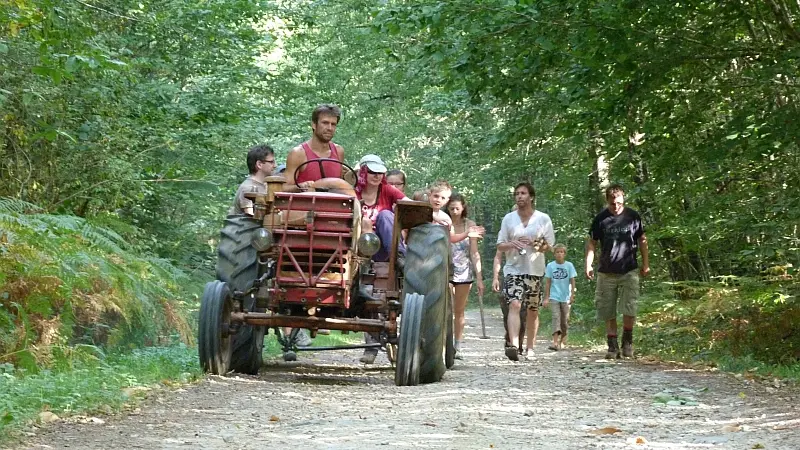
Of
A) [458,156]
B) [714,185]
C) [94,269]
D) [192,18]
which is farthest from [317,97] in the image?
[94,269]

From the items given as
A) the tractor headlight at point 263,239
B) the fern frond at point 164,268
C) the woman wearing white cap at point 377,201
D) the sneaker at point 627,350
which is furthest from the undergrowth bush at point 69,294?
the sneaker at point 627,350

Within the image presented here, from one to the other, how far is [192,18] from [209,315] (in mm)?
9603

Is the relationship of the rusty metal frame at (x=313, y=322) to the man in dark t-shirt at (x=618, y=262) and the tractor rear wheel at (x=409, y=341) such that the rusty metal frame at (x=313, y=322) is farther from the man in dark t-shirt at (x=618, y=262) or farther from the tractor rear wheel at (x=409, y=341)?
the man in dark t-shirt at (x=618, y=262)

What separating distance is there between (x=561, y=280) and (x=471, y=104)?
3399 mm

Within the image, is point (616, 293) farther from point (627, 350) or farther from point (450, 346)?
point (450, 346)

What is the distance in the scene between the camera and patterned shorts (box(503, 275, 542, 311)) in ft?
46.0

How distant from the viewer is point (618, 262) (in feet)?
46.3

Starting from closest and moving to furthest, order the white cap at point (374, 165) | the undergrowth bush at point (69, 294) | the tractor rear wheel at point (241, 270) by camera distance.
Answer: the undergrowth bush at point (69, 294)
the tractor rear wheel at point (241, 270)
the white cap at point (374, 165)

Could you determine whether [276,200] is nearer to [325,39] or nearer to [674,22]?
[674,22]

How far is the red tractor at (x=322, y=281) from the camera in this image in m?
9.99

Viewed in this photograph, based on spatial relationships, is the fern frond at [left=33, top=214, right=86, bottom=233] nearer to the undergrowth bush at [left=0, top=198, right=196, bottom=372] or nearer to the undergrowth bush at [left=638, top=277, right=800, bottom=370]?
the undergrowth bush at [left=0, top=198, right=196, bottom=372]

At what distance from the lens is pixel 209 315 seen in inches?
398

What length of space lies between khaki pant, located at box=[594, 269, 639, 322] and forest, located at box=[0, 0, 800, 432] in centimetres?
90

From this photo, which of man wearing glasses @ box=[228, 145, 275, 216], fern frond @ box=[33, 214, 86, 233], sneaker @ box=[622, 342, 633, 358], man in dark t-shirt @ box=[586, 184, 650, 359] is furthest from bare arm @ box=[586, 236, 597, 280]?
fern frond @ box=[33, 214, 86, 233]
